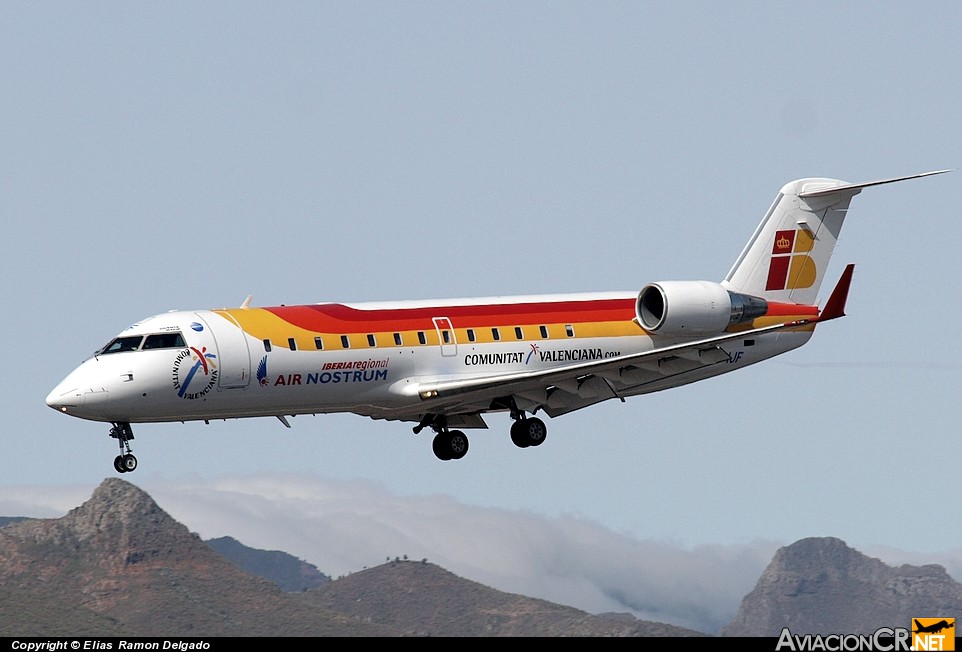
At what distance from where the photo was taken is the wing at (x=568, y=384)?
43.4 m

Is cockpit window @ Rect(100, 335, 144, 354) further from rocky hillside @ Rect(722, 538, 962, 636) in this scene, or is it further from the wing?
rocky hillside @ Rect(722, 538, 962, 636)

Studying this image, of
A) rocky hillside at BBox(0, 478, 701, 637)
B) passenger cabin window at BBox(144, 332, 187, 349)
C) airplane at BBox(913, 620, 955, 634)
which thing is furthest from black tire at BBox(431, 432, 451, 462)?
rocky hillside at BBox(0, 478, 701, 637)

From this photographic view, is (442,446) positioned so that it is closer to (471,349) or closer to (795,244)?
(471,349)

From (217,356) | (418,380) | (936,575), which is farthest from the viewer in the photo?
(936,575)

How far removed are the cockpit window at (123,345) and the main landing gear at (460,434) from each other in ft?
29.4

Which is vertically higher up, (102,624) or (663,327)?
(663,327)

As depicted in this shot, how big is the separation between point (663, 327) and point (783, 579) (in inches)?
5058

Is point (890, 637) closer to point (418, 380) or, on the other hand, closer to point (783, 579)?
point (418, 380)

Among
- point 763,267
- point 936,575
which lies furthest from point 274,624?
point 936,575

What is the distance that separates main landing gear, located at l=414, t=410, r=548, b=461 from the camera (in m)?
45.8

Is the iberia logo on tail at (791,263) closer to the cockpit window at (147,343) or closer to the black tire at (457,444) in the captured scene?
the black tire at (457,444)

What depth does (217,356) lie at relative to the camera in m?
40.6

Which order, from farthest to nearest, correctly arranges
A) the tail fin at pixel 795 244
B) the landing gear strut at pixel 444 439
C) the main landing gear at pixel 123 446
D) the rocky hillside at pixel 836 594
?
the rocky hillside at pixel 836 594, the tail fin at pixel 795 244, the landing gear strut at pixel 444 439, the main landing gear at pixel 123 446

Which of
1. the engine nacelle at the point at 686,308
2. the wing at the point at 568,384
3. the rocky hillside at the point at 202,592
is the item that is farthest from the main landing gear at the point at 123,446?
the rocky hillside at the point at 202,592
